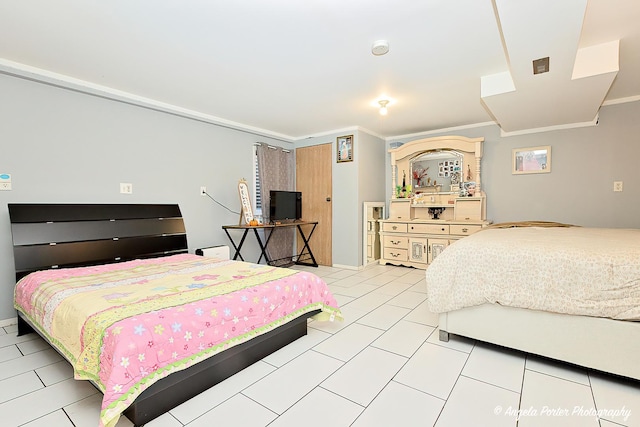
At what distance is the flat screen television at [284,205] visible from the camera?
15.0ft

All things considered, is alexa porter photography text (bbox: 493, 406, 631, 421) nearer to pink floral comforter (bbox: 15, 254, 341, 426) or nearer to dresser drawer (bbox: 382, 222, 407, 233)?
pink floral comforter (bbox: 15, 254, 341, 426)

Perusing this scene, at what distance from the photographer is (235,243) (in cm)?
445

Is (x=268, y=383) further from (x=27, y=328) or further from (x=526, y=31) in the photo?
(x=526, y=31)

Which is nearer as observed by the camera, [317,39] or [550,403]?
[550,403]

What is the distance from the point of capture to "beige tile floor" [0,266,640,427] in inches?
57.3

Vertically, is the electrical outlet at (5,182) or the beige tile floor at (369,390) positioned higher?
the electrical outlet at (5,182)

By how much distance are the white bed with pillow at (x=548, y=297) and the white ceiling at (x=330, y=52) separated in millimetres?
1413

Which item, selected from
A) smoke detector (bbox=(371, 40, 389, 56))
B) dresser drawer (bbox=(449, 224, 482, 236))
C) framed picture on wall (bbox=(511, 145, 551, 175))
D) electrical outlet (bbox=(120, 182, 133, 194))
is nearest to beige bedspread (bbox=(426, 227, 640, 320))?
smoke detector (bbox=(371, 40, 389, 56))

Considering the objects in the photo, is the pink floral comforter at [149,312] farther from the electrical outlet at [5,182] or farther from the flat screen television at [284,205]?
the flat screen television at [284,205]

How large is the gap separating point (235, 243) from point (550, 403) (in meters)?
3.85

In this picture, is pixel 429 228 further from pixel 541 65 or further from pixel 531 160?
pixel 541 65

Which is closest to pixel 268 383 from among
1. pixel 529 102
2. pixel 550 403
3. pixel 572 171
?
pixel 550 403

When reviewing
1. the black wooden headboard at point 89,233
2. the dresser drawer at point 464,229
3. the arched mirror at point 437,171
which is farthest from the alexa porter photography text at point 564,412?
the arched mirror at point 437,171

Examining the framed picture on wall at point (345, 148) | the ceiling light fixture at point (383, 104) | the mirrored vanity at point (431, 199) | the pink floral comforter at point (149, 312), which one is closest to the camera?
the pink floral comforter at point (149, 312)
